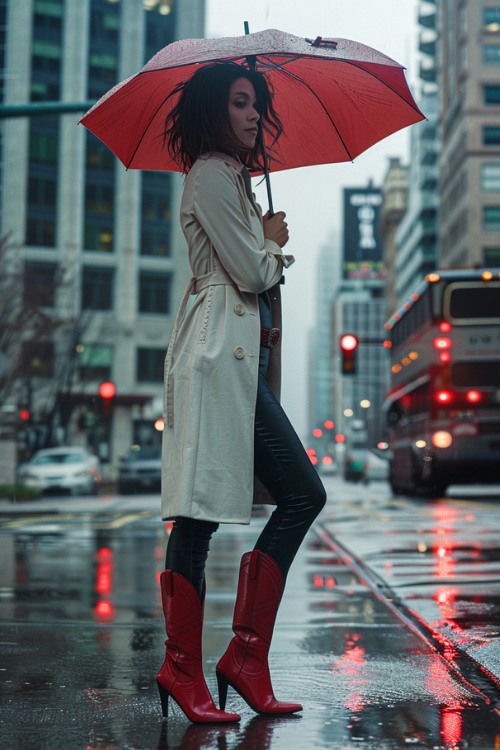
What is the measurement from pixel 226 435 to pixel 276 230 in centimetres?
81

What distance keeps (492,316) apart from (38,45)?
51349 mm

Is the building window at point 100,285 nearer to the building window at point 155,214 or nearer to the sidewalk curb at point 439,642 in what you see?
the building window at point 155,214

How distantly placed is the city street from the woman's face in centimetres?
196

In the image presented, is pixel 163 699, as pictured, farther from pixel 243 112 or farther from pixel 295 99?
pixel 295 99

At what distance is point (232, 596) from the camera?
25.1 feet

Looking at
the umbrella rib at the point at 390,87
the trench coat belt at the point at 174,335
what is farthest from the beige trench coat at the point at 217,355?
the umbrella rib at the point at 390,87

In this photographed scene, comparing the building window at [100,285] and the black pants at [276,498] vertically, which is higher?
the building window at [100,285]

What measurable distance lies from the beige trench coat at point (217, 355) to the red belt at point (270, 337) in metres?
0.04

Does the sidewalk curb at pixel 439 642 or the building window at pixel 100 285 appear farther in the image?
the building window at pixel 100 285

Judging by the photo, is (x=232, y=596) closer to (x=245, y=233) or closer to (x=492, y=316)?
(x=245, y=233)

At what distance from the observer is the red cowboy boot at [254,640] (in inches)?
153

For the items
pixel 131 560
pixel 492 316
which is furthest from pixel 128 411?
pixel 131 560

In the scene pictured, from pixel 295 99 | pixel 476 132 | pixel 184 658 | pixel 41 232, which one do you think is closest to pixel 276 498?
pixel 184 658

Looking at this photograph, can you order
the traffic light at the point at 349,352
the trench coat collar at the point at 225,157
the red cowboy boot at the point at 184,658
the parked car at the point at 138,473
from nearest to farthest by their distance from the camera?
the red cowboy boot at the point at 184,658
the trench coat collar at the point at 225,157
the traffic light at the point at 349,352
the parked car at the point at 138,473
